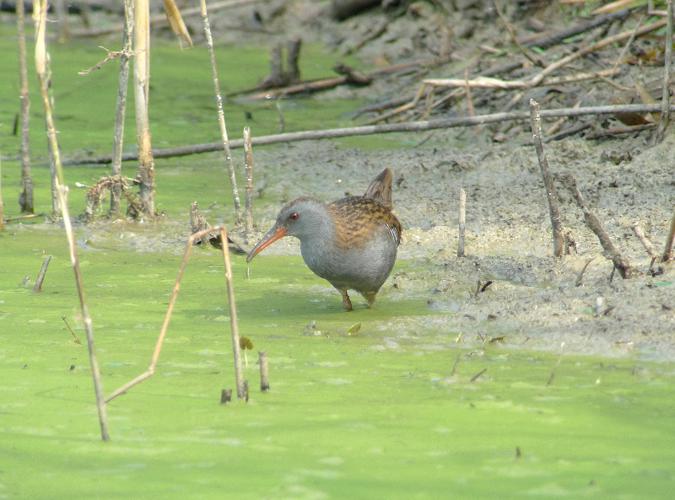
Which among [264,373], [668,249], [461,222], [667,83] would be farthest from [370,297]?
Answer: [667,83]

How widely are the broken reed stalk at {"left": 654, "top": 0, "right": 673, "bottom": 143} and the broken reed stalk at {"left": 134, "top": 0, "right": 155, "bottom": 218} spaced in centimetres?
310

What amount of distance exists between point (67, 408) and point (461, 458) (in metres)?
1.38

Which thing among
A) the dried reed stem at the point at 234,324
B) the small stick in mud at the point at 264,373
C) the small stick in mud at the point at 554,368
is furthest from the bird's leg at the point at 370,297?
the dried reed stem at the point at 234,324

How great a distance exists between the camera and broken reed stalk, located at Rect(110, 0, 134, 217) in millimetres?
7105

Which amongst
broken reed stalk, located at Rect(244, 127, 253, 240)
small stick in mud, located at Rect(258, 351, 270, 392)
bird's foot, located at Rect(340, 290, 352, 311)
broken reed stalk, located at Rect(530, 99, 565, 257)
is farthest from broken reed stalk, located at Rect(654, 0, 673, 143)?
small stick in mud, located at Rect(258, 351, 270, 392)

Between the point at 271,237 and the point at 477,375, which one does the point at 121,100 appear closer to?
the point at 271,237

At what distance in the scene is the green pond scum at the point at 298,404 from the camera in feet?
11.2

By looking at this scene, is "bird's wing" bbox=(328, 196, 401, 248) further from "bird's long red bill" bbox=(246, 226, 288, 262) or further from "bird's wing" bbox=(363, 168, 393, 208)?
"bird's wing" bbox=(363, 168, 393, 208)

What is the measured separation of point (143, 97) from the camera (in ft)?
24.5

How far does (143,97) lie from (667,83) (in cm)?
320

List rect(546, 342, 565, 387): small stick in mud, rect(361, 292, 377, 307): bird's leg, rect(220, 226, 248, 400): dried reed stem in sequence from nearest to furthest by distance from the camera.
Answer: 1. rect(220, 226, 248, 400): dried reed stem
2. rect(546, 342, 565, 387): small stick in mud
3. rect(361, 292, 377, 307): bird's leg

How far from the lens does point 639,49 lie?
31.9 feet

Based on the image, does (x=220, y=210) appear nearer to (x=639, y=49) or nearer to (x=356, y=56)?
(x=639, y=49)

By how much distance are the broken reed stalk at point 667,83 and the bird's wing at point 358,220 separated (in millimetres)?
2336
